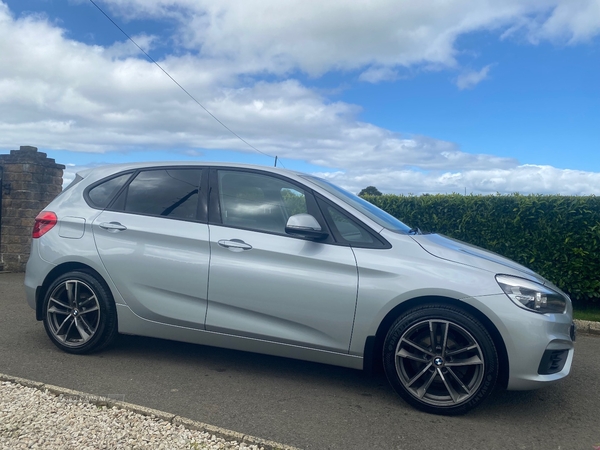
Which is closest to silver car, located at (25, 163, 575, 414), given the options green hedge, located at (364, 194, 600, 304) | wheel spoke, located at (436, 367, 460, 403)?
wheel spoke, located at (436, 367, 460, 403)

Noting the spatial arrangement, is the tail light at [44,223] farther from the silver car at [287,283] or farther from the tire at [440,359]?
the tire at [440,359]

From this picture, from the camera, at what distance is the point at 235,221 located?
4.17 meters

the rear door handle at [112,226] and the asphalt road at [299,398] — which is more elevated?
the rear door handle at [112,226]

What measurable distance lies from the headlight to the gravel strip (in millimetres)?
1835

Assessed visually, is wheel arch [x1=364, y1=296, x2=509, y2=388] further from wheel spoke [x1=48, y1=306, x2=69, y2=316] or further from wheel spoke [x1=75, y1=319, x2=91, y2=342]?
wheel spoke [x1=48, y1=306, x2=69, y2=316]

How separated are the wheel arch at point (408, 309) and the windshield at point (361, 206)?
2.10 ft

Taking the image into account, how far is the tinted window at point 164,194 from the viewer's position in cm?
438

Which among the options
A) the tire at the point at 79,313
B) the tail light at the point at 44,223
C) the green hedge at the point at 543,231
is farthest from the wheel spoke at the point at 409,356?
the green hedge at the point at 543,231

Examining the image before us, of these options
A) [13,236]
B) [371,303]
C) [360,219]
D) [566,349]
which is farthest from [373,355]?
[13,236]

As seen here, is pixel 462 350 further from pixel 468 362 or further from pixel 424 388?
pixel 424 388

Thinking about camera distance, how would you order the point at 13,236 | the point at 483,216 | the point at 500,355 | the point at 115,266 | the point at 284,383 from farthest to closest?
1. the point at 13,236
2. the point at 483,216
3. the point at 115,266
4. the point at 284,383
5. the point at 500,355

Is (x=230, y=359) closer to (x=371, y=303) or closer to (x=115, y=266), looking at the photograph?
(x=115, y=266)

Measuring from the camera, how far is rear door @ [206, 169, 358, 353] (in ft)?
12.3

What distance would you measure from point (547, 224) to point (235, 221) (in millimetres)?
5630
